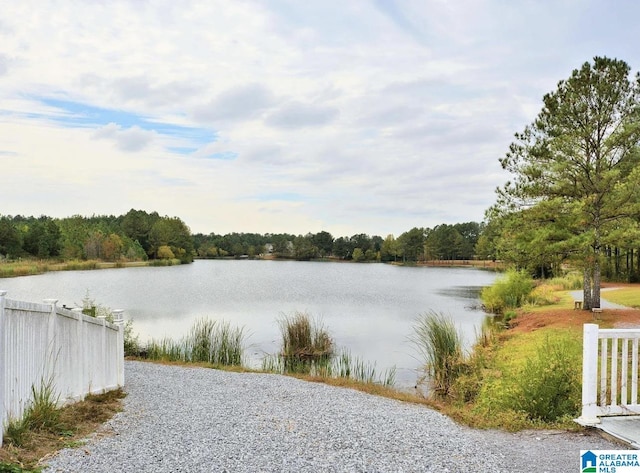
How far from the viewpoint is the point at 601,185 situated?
1755 cm

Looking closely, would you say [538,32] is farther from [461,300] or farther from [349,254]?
[349,254]

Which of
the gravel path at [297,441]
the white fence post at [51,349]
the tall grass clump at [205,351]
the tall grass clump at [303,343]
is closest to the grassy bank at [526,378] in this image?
the gravel path at [297,441]

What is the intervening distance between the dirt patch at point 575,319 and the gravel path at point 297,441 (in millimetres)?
10971

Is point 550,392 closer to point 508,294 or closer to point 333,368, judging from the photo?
point 333,368

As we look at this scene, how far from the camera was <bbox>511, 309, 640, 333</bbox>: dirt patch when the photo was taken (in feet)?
52.1

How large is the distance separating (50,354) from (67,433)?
2.91 feet

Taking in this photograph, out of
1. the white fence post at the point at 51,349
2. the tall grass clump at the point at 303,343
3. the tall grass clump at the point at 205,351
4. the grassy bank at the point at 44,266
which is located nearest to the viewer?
the white fence post at the point at 51,349

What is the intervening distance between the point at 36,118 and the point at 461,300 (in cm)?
2500

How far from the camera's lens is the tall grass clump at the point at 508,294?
85.3ft

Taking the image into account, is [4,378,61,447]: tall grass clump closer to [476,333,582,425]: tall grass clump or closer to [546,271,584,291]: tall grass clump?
[476,333,582,425]: tall grass clump

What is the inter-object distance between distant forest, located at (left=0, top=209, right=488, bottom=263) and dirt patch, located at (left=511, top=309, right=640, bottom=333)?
60544mm

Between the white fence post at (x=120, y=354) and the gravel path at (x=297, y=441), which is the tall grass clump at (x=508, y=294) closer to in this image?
the gravel path at (x=297, y=441)

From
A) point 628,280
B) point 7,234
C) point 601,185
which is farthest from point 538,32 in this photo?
point 7,234

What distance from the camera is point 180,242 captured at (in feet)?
317
